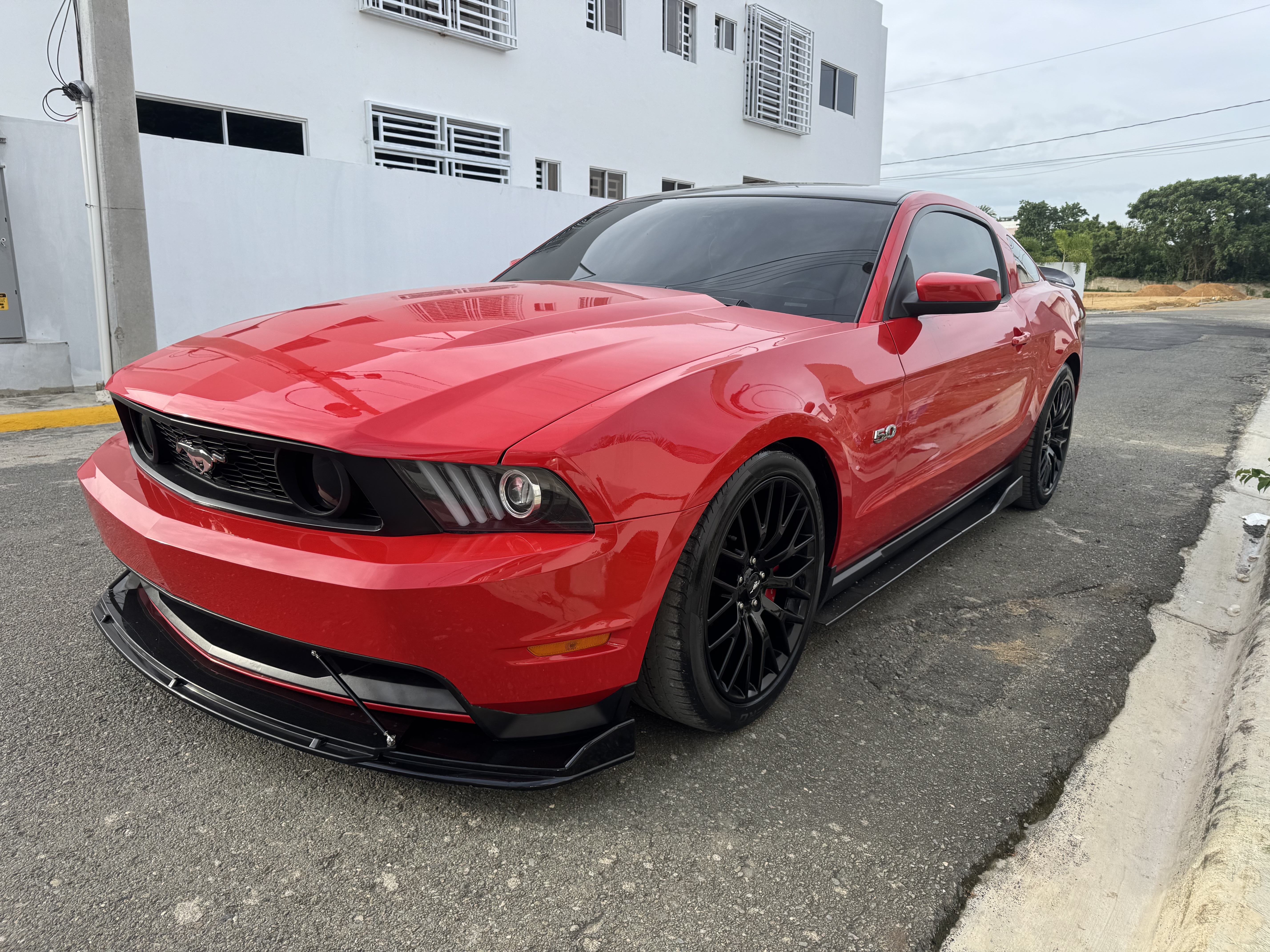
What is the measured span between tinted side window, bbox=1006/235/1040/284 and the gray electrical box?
7.56 metres

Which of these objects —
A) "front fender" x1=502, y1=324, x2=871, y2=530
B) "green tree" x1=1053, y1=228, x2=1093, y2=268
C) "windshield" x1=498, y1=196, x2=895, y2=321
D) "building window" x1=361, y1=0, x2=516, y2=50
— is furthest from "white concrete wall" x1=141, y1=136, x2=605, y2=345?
"green tree" x1=1053, y1=228, x2=1093, y2=268

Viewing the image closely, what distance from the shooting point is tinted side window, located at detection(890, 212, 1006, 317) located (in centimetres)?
290

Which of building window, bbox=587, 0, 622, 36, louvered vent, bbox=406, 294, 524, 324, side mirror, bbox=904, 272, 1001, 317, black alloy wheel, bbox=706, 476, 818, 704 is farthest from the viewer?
building window, bbox=587, 0, 622, 36

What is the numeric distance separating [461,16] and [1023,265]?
31.3 feet

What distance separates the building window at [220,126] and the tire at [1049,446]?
7418 mm

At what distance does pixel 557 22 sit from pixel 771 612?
1233 centimetres

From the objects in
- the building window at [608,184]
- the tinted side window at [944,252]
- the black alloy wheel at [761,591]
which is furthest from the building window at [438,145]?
the black alloy wheel at [761,591]

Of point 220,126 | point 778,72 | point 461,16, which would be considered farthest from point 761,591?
point 778,72

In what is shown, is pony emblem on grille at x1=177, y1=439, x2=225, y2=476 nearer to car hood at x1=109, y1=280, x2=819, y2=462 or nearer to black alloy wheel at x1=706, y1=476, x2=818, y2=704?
car hood at x1=109, y1=280, x2=819, y2=462

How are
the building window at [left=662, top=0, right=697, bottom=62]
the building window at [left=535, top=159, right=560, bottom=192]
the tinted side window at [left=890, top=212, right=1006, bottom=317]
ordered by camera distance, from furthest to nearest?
the building window at [left=662, top=0, right=697, bottom=62]
the building window at [left=535, top=159, right=560, bottom=192]
the tinted side window at [left=890, top=212, right=1006, bottom=317]

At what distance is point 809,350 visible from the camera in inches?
91.3

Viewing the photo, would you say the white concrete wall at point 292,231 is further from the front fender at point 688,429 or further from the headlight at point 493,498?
the headlight at point 493,498

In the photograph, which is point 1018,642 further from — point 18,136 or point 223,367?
point 18,136

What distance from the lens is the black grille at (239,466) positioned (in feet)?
5.88
